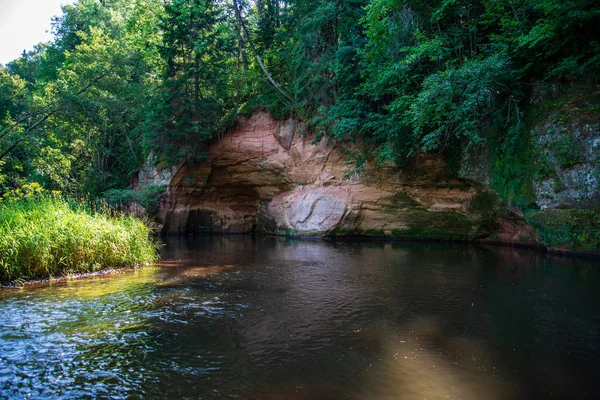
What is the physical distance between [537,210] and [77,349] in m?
12.8

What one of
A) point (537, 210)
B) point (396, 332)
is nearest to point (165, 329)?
point (396, 332)

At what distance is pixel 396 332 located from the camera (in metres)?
4.94

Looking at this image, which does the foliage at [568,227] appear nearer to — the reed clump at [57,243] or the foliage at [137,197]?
the reed clump at [57,243]

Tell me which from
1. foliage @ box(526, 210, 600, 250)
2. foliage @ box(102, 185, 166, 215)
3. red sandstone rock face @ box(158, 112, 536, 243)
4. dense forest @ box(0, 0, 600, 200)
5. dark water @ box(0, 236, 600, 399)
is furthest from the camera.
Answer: foliage @ box(102, 185, 166, 215)

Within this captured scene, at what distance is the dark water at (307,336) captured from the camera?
355 centimetres

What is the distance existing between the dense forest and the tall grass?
17.9 feet

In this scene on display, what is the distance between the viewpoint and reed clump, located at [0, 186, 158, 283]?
7.66 meters

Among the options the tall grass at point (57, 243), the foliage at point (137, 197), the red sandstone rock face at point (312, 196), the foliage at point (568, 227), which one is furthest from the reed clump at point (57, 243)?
the foliage at point (568, 227)

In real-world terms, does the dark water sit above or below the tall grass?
below

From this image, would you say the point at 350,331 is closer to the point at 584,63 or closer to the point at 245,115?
the point at 584,63

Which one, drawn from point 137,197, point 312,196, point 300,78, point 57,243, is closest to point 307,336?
point 57,243

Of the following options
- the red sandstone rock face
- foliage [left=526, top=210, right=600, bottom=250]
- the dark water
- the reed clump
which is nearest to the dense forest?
the red sandstone rock face

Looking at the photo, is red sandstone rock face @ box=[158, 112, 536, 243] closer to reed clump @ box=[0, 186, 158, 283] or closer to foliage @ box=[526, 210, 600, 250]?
foliage @ box=[526, 210, 600, 250]

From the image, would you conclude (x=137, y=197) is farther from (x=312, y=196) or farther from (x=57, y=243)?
(x=57, y=243)
